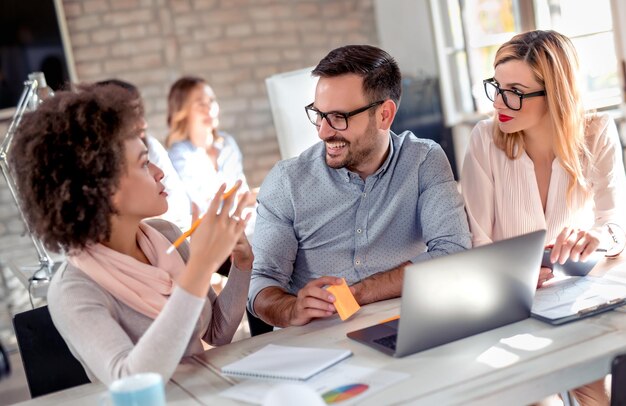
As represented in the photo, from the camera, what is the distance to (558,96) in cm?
215

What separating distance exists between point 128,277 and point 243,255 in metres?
0.29

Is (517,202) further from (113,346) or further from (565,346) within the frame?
(113,346)

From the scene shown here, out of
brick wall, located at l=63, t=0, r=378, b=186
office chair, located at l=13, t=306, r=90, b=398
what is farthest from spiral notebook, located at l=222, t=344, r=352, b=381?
brick wall, located at l=63, t=0, r=378, b=186

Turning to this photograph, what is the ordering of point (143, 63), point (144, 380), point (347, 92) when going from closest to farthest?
1. point (144, 380)
2. point (347, 92)
3. point (143, 63)

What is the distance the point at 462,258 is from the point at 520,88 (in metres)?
0.90

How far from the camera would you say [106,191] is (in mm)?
1556

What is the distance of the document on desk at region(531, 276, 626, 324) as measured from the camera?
5.10 feet

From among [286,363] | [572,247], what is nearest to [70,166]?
[286,363]

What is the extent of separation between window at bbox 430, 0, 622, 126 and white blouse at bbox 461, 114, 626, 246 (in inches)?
63.2

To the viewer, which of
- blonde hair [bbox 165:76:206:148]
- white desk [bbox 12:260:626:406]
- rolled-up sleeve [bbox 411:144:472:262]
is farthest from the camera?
blonde hair [bbox 165:76:206:148]

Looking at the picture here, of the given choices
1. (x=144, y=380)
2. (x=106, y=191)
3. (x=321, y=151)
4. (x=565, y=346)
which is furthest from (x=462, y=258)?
(x=321, y=151)

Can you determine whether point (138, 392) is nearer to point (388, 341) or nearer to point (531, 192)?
point (388, 341)

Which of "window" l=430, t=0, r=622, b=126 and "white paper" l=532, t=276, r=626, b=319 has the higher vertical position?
"window" l=430, t=0, r=622, b=126

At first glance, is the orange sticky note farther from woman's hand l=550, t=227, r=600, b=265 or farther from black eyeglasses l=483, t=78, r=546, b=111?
black eyeglasses l=483, t=78, r=546, b=111
